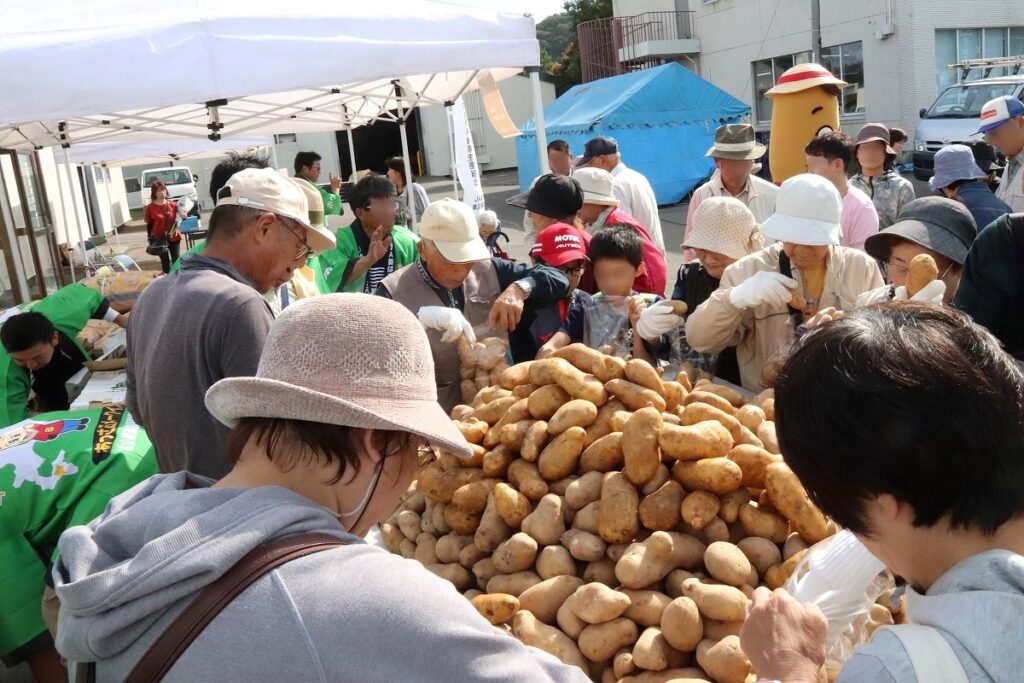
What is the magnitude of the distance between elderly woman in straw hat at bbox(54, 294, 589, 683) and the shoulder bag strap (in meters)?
0.45

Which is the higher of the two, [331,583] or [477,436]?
[331,583]

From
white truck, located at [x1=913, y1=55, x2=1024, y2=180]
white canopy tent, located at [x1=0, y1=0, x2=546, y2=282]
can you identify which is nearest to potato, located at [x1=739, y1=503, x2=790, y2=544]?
white canopy tent, located at [x1=0, y1=0, x2=546, y2=282]

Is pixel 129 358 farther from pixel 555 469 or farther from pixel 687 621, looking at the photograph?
pixel 687 621

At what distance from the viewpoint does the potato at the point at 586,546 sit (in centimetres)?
221

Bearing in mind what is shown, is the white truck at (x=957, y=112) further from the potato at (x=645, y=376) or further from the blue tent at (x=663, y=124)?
the potato at (x=645, y=376)

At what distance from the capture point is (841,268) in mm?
3037

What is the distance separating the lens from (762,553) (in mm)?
2098

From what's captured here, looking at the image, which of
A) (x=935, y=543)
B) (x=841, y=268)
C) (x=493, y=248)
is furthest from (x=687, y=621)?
(x=493, y=248)

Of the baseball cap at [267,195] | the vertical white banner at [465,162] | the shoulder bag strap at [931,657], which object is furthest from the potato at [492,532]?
the vertical white banner at [465,162]

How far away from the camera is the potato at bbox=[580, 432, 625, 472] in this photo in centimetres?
240

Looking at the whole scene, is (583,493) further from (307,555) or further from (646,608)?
(307,555)

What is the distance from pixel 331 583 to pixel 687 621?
110 cm

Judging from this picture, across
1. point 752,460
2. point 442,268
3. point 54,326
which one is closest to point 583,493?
point 752,460

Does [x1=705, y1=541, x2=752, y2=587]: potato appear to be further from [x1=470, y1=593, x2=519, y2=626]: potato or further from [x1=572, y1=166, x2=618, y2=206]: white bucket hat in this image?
[x1=572, y1=166, x2=618, y2=206]: white bucket hat
